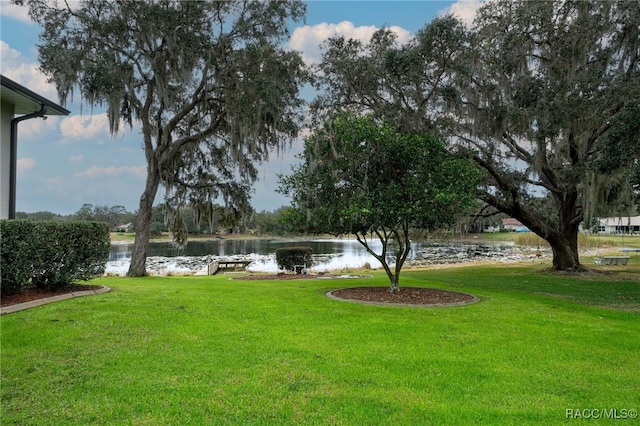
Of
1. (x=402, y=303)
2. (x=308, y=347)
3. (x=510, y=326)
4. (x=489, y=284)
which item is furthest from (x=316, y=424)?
(x=489, y=284)

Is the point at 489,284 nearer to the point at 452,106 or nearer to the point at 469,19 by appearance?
the point at 452,106

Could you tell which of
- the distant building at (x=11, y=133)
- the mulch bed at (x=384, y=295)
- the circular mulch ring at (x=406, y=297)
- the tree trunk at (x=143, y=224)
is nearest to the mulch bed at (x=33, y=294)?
the mulch bed at (x=384, y=295)

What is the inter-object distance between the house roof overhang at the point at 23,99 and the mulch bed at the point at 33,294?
3.22 metres

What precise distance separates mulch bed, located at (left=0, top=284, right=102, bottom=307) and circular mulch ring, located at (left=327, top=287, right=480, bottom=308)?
4.61m

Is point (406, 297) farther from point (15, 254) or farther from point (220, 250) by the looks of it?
point (220, 250)

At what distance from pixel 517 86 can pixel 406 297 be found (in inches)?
323

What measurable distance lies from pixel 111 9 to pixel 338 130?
8634 mm

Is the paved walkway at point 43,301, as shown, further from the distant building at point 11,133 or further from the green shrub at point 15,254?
the distant building at point 11,133

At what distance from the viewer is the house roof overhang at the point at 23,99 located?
6319 millimetres

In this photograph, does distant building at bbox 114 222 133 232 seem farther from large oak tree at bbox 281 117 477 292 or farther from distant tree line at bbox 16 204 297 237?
large oak tree at bbox 281 117 477 292

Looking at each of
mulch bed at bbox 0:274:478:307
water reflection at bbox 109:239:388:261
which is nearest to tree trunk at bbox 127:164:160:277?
mulch bed at bbox 0:274:478:307

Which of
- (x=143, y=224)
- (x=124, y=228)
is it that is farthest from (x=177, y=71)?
(x=124, y=228)

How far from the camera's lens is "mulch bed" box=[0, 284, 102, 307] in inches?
220

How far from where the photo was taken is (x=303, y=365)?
3.68 metres
